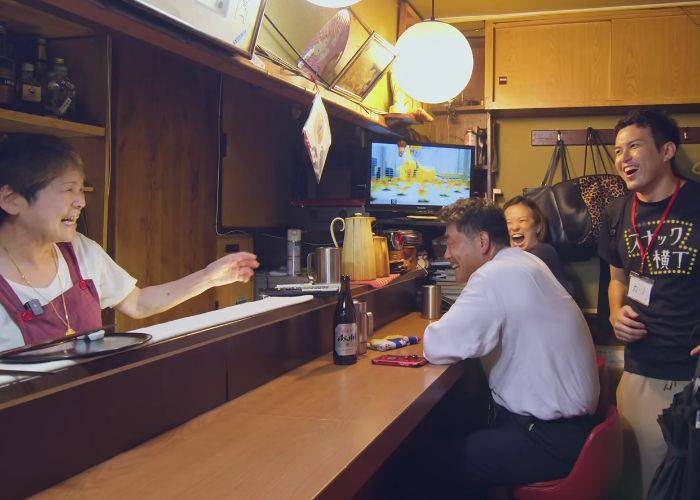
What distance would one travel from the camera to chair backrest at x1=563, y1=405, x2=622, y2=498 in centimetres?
Answer: 205

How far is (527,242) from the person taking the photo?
3770 millimetres

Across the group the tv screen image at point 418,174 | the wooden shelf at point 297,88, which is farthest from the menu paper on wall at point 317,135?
the tv screen image at point 418,174

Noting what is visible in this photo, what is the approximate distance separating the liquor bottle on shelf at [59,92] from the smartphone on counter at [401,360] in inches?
58.6

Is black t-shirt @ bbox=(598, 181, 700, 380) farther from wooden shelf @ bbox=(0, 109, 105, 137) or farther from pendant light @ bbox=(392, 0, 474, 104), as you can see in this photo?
wooden shelf @ bbox=(0, 109, 105, 137)

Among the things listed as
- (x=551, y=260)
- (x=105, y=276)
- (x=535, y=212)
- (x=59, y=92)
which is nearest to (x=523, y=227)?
(x=535, y=212)

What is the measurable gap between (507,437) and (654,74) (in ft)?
10.7

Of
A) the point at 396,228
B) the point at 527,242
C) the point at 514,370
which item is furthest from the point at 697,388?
the point at 396,228

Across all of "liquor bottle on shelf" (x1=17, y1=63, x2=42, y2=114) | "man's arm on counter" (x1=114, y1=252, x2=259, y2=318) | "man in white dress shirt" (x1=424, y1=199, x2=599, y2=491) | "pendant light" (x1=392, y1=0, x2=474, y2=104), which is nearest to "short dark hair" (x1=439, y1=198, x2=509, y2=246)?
"man in white dress shirt" (x1=424, y1=199, x2=599, y2=491)

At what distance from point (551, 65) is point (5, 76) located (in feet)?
11.8

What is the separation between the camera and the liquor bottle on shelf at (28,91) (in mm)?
2303

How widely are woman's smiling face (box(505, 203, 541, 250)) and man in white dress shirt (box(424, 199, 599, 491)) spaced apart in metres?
1.47

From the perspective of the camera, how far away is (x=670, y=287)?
2674 millimetres

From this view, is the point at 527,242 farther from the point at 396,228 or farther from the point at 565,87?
the point at 565,87

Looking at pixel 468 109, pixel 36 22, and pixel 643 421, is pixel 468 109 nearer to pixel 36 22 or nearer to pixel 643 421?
pixel 643 421
